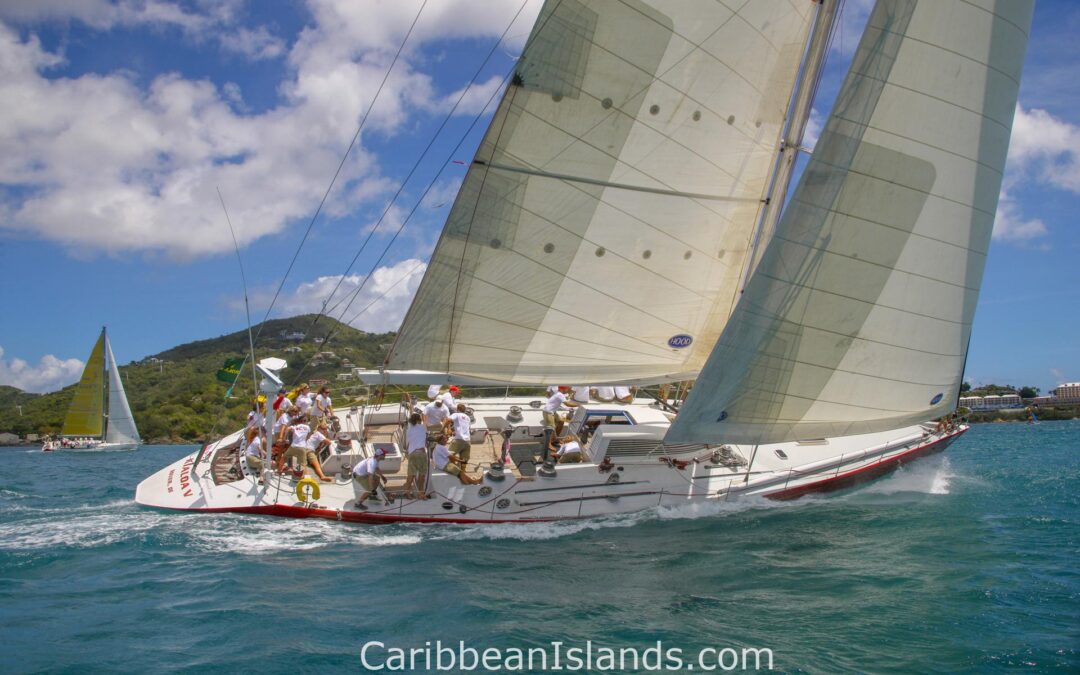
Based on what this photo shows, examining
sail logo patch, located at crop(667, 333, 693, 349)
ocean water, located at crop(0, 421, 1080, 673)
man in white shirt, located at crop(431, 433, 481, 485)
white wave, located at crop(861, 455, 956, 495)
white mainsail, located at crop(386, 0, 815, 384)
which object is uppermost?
white mainsail, located at crop(386, 0, 815, 384)

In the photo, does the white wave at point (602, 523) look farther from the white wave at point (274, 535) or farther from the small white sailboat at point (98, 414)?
the small white sailboat at point (98, 414)

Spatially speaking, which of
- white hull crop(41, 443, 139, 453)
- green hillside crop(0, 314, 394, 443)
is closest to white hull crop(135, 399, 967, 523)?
green hillside crop(0, 314, 394, 443)

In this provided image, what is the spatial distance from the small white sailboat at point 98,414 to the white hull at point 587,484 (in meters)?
39.7

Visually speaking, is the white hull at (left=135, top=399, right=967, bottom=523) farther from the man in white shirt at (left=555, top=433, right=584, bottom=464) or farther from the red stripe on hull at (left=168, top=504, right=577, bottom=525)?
the man in white shirt at (left=555, top=433, right=584, bottom=464)

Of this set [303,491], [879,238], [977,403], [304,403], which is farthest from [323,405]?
[977,403]

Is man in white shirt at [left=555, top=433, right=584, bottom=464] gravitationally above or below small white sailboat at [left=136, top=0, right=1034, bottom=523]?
below

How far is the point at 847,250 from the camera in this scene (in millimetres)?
11680

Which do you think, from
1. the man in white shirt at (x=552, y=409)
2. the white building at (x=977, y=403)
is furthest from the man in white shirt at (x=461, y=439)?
the white building at (x=977, y=403)

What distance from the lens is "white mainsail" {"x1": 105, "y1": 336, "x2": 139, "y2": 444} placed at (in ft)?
160

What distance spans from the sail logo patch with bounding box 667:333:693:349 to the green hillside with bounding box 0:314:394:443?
2359 cm

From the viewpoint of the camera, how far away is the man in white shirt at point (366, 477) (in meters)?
12.5

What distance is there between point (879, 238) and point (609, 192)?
455 cm

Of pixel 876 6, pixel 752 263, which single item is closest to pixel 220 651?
pixel 752 263

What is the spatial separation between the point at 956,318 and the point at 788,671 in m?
8.58
